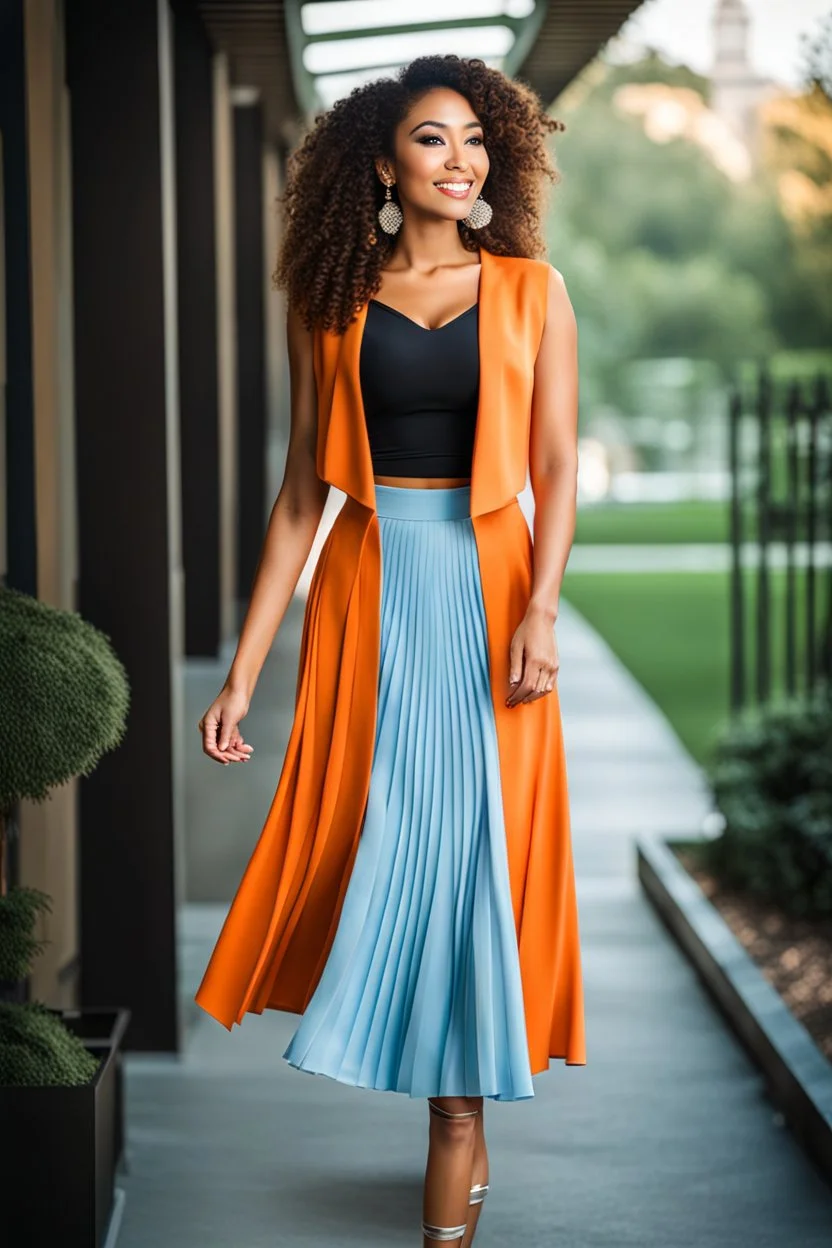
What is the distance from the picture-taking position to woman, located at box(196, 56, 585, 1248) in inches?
120

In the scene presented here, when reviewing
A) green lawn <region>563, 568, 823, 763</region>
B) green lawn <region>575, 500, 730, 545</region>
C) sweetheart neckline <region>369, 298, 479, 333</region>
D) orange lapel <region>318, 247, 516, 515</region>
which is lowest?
green lawn <region>575, 500, 730, 545</region>

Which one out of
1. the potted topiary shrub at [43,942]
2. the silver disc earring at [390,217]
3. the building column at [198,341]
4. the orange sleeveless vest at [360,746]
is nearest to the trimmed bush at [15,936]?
the potted topiary shrub at [43,942]

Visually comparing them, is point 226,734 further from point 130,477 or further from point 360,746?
point 130,477

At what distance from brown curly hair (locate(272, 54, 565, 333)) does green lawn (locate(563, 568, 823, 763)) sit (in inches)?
209

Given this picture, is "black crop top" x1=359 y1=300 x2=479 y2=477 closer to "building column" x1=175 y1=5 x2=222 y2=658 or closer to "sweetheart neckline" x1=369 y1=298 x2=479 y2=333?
"sweetheart neckline" x1=369 y1=298 x2=479 y2=333

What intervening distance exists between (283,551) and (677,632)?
1376 cm

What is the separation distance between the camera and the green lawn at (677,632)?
1227 centimetres

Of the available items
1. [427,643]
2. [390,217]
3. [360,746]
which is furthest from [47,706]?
[390,217]

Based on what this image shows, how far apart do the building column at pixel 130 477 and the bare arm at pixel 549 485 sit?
134 centimetres

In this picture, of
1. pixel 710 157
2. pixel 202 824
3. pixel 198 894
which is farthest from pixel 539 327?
pixel 710 157

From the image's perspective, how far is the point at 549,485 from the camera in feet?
10.3

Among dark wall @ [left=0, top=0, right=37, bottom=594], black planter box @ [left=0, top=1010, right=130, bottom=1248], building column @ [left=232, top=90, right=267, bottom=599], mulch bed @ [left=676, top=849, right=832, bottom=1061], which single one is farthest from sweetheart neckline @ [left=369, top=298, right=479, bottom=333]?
building column @ [left=232, top=90, right=267, bottom=599]

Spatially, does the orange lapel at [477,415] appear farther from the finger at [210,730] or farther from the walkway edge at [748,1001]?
the walkway edge at [748,1001]

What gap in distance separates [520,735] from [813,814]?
272cm
